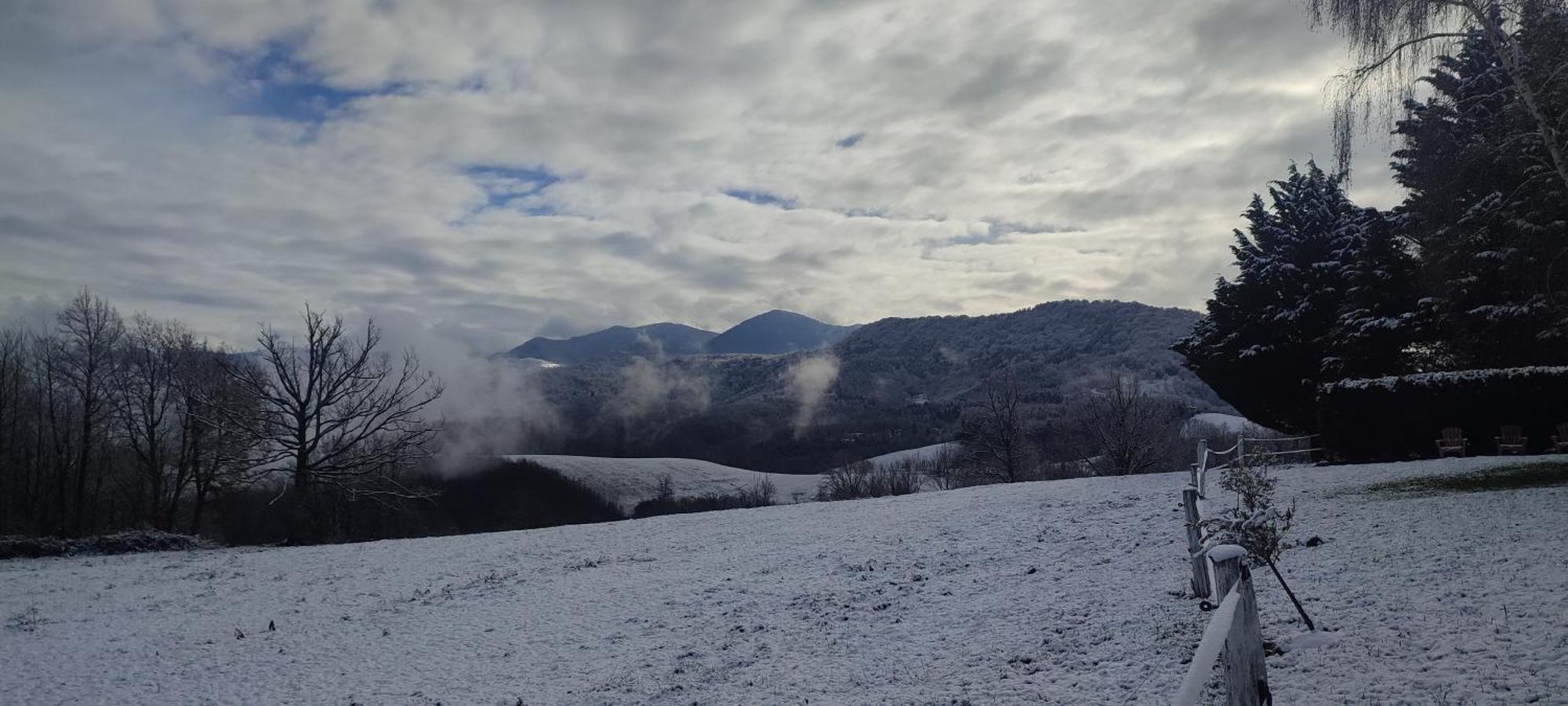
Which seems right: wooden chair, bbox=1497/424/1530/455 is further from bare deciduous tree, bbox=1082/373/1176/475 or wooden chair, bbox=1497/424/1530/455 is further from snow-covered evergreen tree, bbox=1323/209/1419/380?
bare deciduous tree, bbox=1082/373/1176/475

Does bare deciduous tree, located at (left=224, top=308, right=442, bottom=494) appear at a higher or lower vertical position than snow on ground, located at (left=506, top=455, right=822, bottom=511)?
higher

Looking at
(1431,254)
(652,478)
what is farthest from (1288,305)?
(652,478)

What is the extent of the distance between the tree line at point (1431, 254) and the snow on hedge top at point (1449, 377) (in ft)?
5.41

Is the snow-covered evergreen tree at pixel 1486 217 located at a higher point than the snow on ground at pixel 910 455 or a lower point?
higher

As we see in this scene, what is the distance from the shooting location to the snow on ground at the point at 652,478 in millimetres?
129125

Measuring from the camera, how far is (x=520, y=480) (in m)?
92.3

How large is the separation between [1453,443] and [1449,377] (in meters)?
1.95

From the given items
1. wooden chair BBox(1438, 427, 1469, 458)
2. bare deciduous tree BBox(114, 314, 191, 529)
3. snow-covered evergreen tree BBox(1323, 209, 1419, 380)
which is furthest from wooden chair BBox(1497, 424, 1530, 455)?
bare deciduous tree BBox(114, 314, 191, 529)

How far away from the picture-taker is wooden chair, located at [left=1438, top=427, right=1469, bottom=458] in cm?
2327

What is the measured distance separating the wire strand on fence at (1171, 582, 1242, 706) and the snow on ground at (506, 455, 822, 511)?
113727 millimetres

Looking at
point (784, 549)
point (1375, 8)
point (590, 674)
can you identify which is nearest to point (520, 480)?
point (784, 549)

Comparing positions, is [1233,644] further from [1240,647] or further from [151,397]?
[151,397]

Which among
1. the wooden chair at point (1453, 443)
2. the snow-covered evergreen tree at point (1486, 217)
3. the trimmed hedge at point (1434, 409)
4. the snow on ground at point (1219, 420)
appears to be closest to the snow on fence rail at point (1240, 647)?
the snow-covered evergreen tree at point (1486, 217)

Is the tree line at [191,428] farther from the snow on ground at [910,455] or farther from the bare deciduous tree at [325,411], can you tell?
the snow on ground at [910,455]
